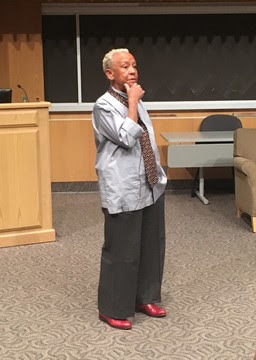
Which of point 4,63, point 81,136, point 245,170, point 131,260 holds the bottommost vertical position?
point 131,260

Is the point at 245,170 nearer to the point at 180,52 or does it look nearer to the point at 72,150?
the point at 180,52

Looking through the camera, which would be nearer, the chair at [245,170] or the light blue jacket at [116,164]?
the light blue jacket at [116,164]

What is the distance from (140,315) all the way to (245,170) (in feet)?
7.17

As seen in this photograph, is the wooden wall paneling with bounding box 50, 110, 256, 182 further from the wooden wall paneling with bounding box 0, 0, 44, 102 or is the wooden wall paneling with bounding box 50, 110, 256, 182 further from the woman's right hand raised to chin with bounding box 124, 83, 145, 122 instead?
the woman's right hand raised to chin with bounding box 124, 83, 145, 122

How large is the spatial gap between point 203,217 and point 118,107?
2872 mm

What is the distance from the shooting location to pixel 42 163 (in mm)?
4621

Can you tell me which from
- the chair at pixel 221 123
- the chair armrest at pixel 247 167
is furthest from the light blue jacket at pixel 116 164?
the chair at pixel 221 123

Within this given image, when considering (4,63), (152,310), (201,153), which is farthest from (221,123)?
(152,310)

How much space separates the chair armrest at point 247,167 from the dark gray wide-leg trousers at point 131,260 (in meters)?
2.03

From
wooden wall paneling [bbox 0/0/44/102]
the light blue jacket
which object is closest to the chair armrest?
the light blue jacket

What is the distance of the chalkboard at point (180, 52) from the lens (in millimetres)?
6695

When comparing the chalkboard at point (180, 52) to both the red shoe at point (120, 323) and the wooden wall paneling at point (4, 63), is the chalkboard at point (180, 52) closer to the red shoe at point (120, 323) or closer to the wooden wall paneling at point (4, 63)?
the wooden wall paneling at point (4, 63)

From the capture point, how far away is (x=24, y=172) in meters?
4.57

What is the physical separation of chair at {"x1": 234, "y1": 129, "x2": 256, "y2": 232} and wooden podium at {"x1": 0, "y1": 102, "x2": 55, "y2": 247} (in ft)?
5.77
